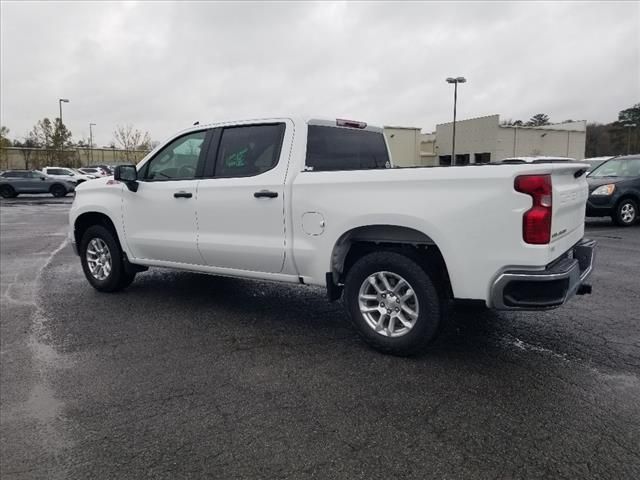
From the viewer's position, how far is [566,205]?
11.9 feet

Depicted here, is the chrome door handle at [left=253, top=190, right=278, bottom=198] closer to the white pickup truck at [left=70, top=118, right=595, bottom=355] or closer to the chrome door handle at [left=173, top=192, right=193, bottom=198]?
the white pickup truck at [left=70, top=118, right=595, bottom=355]

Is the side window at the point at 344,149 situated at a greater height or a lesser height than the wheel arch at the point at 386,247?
greater

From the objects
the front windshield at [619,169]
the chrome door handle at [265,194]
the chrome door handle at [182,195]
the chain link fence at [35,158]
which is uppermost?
the chain link fence at [35,158]

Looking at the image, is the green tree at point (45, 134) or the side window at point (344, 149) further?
the green tree at point (45, 134)

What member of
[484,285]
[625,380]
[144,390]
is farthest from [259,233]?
[625,380]

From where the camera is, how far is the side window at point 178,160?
527 centimetres

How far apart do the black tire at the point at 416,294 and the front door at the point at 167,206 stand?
6.14ft

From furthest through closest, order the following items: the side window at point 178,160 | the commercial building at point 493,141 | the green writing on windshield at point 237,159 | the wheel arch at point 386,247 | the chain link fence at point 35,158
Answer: the chain link fence at point 35,158 → the commercial building at point 493,141 → the side window at point 178,160 → the green writing on windshield at point 237,159 → the wheel arch at point 386,247

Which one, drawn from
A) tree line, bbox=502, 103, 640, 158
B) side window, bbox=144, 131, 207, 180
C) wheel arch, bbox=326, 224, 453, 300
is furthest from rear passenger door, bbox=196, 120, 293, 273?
tree line, bbox=502, 103, 640, 158

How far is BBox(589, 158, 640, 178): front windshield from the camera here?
12.4 metres

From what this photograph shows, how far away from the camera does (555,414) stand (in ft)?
10.0

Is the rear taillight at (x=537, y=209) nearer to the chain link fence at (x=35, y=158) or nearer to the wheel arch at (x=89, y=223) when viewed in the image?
the wheel arch at (x=89, y=223)

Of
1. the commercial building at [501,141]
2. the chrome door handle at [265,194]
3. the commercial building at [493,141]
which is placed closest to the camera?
the chrome door handle at [265,194]

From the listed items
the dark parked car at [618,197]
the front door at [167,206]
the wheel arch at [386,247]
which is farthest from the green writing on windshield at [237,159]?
the dark parked car at [618,197]
